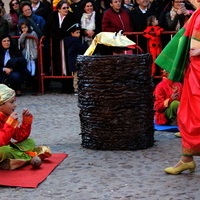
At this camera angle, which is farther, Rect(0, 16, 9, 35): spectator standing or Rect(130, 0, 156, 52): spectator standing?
Rect(0, 16, 9, 35): spectator standing

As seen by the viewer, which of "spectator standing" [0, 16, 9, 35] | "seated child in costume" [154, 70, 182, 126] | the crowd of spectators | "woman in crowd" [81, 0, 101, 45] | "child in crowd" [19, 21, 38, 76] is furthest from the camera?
"spectator standing" [0, 16, 9, 35]

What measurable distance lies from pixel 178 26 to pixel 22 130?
609 centimetres

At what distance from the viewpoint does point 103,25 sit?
11594 millimetres

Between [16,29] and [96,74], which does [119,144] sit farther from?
[16,29]


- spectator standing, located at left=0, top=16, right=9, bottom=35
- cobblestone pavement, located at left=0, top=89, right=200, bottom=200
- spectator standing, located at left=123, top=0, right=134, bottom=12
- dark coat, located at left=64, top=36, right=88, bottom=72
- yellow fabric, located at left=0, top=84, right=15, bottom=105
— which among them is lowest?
cobblestone pavement, located at left=0, top=89, right=200, bottom=200

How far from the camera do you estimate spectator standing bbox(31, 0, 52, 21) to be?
12.9 meters

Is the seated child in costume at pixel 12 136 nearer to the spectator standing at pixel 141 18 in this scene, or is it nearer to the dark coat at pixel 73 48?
the dark coat at pixel 73 48

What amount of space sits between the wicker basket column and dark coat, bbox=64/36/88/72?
4.92 m

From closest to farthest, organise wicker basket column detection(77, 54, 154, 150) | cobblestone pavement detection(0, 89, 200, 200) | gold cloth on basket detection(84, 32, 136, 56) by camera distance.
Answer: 1. cobblestone pavement detection(0, 89, 200, 200)
2. wicker basket column detection(77, 54, 154, 150)
3. gold cloth on basket detection(84, 32, 136, 56)

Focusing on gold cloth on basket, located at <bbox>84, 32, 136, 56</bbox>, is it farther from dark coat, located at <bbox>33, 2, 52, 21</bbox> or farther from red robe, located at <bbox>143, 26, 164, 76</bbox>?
dark coat, located at <bbox>33, 2, 52, 21</bbox>

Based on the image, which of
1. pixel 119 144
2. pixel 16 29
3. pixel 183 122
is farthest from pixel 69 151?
pixel 16 29

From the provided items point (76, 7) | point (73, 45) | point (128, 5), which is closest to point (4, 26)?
point (76, 7)

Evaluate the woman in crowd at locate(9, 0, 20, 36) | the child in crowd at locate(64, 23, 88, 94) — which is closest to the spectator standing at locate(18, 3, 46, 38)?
the woman in crowd at locate(9, 0, 20, 36)

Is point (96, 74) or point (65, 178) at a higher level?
point (96, 74)
